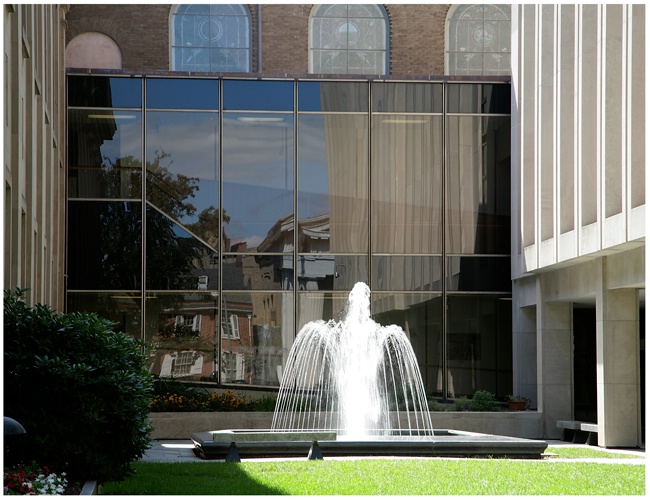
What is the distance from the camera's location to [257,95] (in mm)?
29547

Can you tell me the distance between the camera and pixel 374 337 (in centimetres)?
2705

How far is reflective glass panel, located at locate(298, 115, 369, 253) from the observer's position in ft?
96.7

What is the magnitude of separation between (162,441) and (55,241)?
21.1 ft

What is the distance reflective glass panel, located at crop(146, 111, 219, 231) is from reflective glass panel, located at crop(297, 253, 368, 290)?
8.57ft

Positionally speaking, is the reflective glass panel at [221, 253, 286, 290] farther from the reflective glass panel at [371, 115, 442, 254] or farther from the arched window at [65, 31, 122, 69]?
the arched window at [65, 31, 122, 69]

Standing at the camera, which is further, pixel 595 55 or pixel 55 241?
pixel 55 241

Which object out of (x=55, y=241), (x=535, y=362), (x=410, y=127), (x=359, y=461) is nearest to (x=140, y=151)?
(x=55, y=241)

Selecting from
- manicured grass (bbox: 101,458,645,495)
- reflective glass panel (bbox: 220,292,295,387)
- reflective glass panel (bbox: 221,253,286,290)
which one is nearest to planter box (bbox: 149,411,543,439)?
reflective glass panel (bbox: 220,292,295,387)

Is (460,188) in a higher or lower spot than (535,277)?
higher

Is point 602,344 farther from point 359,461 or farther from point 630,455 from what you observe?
point 359,461

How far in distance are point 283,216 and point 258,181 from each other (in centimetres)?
123

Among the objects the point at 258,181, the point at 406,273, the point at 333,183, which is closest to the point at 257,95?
the point at 258,181

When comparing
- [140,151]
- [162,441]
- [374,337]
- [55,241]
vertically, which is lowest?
[162,441]

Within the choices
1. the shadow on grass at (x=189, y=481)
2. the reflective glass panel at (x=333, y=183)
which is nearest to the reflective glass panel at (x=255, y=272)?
the reflective glass panel at (x=333, y=183)
